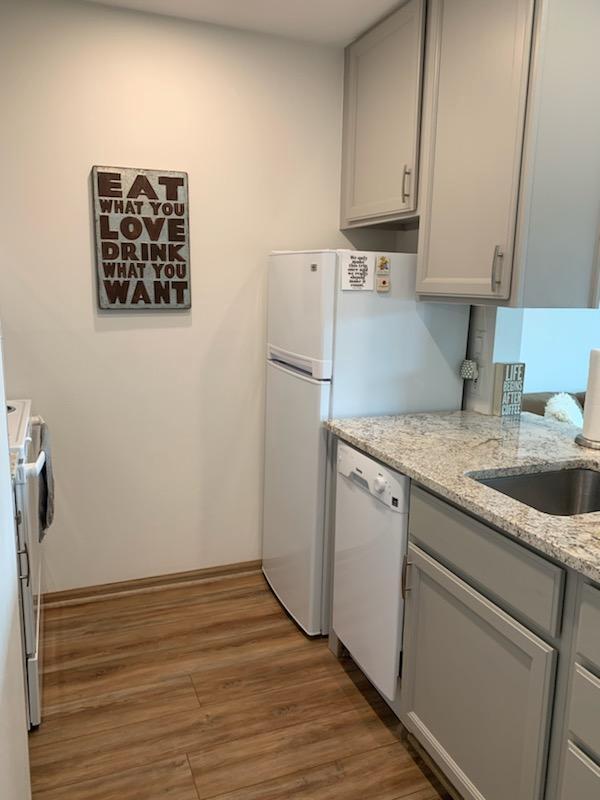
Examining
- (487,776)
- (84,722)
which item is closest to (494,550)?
(487,776)

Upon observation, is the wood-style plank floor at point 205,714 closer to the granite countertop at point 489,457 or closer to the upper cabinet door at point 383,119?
the granite countertop at point 489,457

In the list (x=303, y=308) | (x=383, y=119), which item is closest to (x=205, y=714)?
(x=303, y=308)

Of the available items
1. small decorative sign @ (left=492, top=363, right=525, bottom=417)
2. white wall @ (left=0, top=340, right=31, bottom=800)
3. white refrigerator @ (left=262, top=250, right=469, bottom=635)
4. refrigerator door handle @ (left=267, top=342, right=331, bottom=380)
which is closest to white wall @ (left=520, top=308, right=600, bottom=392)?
small decorative sign @ (left=492, top=363, right=525, bottom=417)

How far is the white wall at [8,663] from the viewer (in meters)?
1.08

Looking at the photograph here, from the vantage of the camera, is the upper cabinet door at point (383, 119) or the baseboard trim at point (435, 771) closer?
the baseboard trim at point (435, 771)

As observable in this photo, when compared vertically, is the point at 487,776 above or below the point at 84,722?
above

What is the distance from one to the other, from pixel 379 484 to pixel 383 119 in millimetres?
1550

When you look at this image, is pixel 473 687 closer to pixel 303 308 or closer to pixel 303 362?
pixel 303 362

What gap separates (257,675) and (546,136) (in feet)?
6.90

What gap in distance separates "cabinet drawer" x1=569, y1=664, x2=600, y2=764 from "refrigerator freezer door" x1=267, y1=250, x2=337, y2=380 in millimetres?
1360

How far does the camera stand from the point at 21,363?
2.56 m

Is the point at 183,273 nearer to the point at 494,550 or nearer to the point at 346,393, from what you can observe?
the point at 346,393

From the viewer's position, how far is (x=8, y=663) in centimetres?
117

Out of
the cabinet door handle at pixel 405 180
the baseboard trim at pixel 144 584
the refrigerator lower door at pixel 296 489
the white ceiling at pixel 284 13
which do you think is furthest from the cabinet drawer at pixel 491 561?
the white ceiling at pixel 284 13
